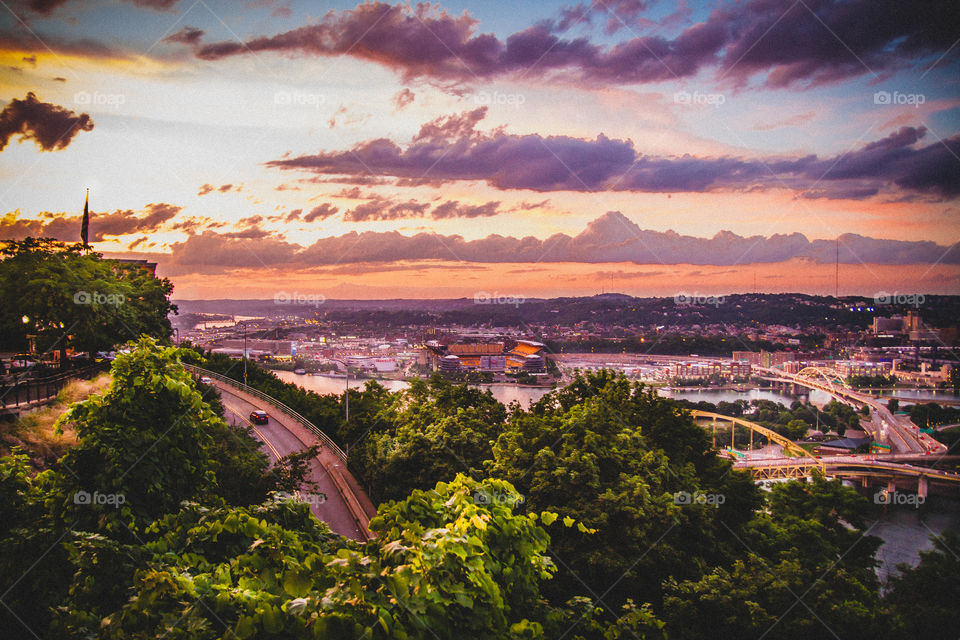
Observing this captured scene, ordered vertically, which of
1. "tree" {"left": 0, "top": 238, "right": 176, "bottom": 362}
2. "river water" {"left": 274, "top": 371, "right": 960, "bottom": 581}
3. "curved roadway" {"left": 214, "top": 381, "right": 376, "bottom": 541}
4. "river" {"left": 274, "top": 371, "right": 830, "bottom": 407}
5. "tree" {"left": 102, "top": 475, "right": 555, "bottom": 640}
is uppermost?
"tree" {"left": 0, "top": 238, "right": 176, "bottom": 362}

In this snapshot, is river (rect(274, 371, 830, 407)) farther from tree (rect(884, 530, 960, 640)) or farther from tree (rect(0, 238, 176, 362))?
tree (rect(884, 530, 960, 640))

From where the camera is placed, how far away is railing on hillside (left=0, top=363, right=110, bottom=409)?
11.8 meters

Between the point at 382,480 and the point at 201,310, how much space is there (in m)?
50.6

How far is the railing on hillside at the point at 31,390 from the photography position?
38.7 feet

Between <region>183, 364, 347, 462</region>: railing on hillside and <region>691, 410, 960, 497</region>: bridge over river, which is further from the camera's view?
<region>691, 410, 960, 497</region>: bridge over river

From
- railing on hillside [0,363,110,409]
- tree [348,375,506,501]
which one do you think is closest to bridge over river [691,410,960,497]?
tree [348,375,506,501]

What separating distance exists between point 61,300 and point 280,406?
14.4 meters

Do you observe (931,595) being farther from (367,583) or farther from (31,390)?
(31,390)

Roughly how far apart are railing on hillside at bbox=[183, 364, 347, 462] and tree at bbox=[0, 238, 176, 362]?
3403 mm

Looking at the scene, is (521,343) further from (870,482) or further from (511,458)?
(511,458)

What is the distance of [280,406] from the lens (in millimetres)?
30938

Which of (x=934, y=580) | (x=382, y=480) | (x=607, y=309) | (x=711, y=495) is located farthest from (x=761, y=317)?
(x=382, y=480)

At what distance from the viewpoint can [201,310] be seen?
58.6m

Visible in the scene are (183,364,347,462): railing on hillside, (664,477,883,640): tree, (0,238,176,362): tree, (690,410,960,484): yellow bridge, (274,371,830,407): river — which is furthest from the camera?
(274,371,830,407): river
